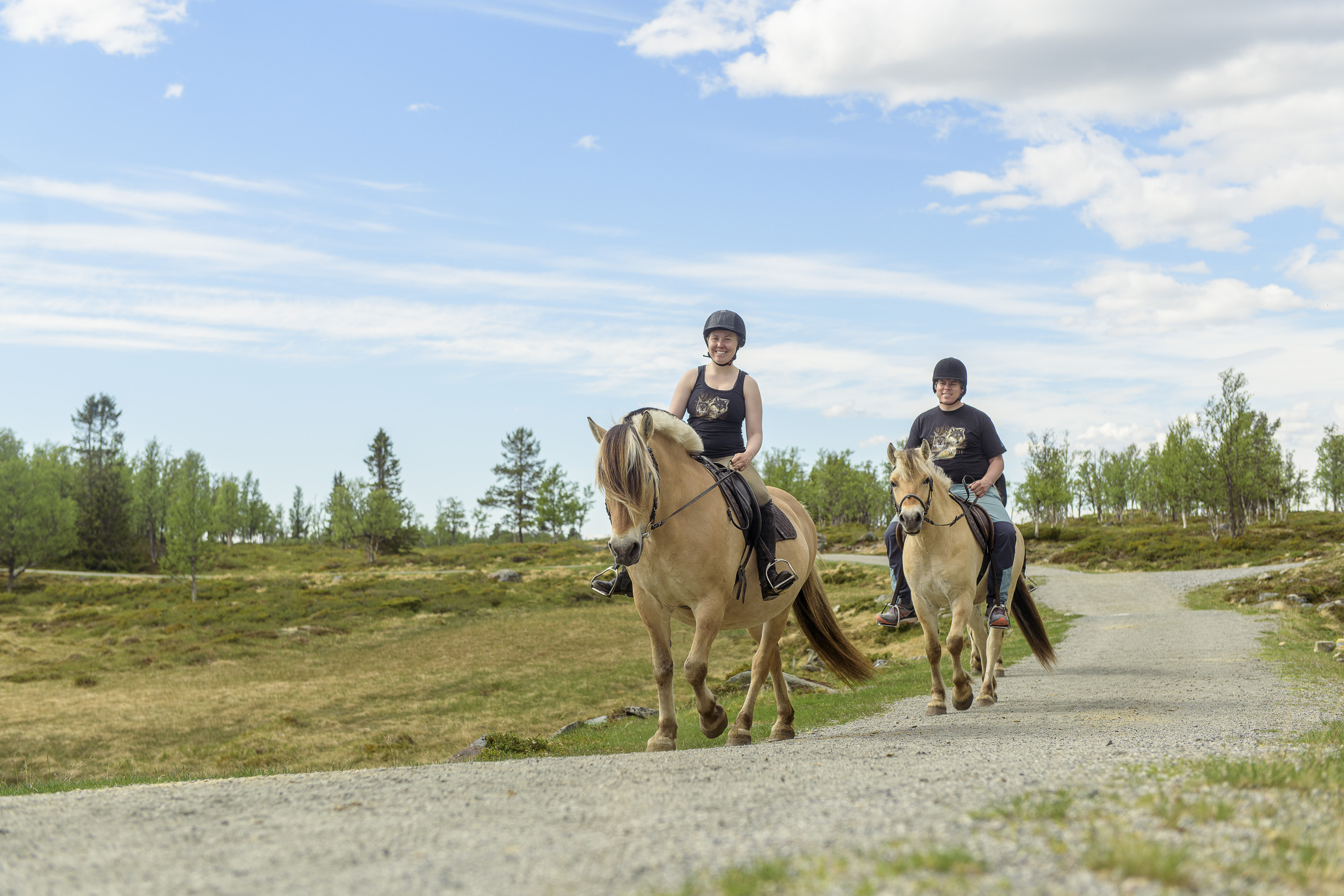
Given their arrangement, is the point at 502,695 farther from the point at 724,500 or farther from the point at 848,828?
the point at 848,828

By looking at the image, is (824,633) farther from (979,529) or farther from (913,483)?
(913,483)

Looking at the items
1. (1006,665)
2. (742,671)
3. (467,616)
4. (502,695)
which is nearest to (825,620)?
(1006,665)

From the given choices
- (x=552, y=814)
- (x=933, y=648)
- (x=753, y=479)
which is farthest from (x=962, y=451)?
(x=552, y=814)

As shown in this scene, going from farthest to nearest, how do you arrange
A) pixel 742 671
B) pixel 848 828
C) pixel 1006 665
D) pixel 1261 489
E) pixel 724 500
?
pixel 1261 489 < pixel 742 671 < pixel 1006 665 < pixel 724 500 < pixel 848 828

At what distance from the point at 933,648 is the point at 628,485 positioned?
15.6 feet

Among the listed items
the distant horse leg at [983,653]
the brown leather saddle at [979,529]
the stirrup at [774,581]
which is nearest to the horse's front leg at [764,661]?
the stirrup at [774,581]

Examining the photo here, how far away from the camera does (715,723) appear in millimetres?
8188

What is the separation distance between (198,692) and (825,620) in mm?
24296

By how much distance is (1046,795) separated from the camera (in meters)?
4.32

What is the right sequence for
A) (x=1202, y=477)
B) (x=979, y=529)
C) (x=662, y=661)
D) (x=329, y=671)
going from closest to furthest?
(x=662, y=661) < (x=979, y=529) < (x=329, y=671) < (x=1202, y=477)

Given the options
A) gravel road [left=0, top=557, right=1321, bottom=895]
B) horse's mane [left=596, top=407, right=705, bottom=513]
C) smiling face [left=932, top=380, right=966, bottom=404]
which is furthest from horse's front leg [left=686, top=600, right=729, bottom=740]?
smiling face [left=932, top=380, right=966, bottom=404]

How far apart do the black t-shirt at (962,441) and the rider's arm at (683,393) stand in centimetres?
343

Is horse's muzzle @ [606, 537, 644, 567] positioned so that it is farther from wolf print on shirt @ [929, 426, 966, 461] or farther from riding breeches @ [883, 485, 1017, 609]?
wolf print on shirt @ [929, 426, 966, 461]

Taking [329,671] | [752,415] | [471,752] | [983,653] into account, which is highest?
[752,415]
